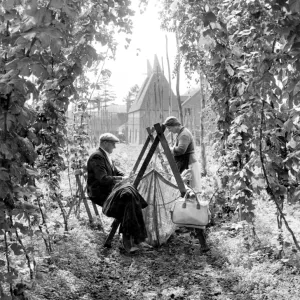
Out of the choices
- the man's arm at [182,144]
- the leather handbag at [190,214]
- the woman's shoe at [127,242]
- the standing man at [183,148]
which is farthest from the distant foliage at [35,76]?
the man's arm at [182,144]

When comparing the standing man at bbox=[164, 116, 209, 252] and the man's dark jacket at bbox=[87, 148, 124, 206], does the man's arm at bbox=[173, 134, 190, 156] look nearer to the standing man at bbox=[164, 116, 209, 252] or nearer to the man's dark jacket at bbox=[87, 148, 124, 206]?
the standing man at bbox=[164, 116, 209, 252]

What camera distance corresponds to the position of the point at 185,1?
3166 millimetres

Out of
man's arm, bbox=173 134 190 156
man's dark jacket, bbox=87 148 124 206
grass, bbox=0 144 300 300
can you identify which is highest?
man's arm, bbox=173 134 190 156

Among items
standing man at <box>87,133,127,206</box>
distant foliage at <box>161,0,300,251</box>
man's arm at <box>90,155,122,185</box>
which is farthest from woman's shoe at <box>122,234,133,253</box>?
distant foliage at <box>161,0,300,251</box>

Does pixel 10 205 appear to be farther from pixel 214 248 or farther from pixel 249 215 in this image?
pixel 214 248

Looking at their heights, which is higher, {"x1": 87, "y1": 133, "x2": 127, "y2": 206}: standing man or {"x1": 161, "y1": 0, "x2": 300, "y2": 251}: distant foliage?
{"x1": 161, "y1": 0, "x2": 300, "y2": 251}: distant foliage

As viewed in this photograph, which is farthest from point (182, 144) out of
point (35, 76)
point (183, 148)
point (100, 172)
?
point (35, 76)

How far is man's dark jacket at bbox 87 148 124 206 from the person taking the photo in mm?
5574

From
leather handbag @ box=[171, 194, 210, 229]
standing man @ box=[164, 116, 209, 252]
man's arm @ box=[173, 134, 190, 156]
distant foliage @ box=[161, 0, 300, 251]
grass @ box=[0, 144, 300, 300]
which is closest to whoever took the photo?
distant foliage @ box=[161, 0, 300, 251]

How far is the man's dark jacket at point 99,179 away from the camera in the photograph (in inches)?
219

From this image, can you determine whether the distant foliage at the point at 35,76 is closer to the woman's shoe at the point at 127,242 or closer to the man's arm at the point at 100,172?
the man's arm at the point at 100,172

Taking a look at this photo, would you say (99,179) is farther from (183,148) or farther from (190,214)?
(183,148)

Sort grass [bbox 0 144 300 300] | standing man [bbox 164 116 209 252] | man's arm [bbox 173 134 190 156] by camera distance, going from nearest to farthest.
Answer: grass [bbox 0 144 300 300] → standing man [bbox 164 116 209 252] → man's arm [bbox 173 134 190 156]

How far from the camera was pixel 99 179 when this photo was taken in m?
5.57
